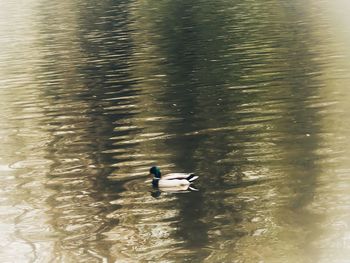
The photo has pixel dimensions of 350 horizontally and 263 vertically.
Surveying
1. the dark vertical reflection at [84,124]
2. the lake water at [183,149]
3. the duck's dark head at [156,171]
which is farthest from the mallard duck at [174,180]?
the dark vertical reflection at [84,124]

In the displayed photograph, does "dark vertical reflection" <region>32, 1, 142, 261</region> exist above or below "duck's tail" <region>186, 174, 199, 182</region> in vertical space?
below

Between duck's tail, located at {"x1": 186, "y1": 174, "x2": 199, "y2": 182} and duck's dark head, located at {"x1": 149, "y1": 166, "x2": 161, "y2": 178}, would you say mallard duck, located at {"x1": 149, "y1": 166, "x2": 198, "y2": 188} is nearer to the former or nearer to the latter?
duck's tail, located at {"x1": 186, "y1": 174, "x2": 199, "y2": 182}

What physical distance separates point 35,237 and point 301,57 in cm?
3951

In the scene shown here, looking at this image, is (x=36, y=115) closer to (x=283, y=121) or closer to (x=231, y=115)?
(x=231, y=115)

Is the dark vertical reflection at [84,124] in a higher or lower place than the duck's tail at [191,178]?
lower

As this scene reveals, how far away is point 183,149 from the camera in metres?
39.2

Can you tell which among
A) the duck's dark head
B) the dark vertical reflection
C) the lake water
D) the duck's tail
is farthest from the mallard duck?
the dark vertical reflection

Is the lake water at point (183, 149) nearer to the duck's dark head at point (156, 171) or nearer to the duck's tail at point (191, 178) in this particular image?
the duck's tail at point (191, 178)

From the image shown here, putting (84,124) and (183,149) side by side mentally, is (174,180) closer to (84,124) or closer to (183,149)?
(183,149)

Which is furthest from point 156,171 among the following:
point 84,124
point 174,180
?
point 84,124

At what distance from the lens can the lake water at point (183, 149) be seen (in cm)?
2767

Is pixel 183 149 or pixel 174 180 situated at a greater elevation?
pixel 174 180

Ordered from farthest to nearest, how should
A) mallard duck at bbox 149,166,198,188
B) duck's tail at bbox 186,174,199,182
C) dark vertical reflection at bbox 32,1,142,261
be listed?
duck's tail at bbox 186,174,199,182 → mallard duck at bbox 149,166,198,188 → dark vertical reflection at bbox 32,1,142,261

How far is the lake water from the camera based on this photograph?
27672 millimetres
